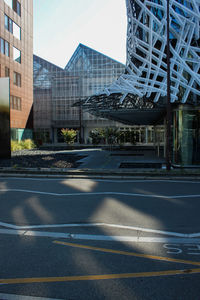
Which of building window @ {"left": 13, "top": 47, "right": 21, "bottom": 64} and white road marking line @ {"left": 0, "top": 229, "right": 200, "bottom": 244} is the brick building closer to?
building window @ {"left": 13, "top": 47, "right": 21, "bottom": 64}

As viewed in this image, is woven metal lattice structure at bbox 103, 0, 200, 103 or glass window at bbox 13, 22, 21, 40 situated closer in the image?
woven metal lattice structure at bbox 103, 0, 200, 103

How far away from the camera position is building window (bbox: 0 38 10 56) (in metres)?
34.8

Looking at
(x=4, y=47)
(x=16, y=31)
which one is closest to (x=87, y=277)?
(x=4, y=47)

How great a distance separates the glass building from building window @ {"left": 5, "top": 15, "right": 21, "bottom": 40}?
67.5ft

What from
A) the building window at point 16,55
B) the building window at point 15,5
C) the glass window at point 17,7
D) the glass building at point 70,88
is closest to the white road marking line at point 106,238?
the building window at point 16,55

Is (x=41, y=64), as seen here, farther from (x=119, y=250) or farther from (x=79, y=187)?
(x=119, y=250)

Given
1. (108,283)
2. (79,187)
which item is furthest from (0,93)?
(108,283)

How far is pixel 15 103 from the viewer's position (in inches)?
Answer: 1545

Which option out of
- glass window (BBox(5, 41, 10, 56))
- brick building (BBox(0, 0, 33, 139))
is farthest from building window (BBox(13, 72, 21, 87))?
glass window (BBox(5, 41, 10, 56))

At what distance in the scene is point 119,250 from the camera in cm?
433

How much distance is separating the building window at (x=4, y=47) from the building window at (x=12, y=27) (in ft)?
8.28

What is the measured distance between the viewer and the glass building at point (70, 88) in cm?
5841

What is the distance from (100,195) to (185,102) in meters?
10.7

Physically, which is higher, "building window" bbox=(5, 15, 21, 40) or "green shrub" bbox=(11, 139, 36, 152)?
"building window" bbox=(5, 15, 21, 40)
